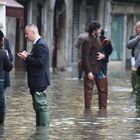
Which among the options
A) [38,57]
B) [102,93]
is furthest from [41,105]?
[102,93]

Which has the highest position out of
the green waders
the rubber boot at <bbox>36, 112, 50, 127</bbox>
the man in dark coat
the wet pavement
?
the man in dark coat

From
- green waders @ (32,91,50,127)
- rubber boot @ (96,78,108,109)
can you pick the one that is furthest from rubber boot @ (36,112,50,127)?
rubber boot @ (96,78,108,109)

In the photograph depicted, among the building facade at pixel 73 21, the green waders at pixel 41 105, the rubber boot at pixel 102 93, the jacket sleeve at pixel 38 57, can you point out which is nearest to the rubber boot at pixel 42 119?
the green waders at pixel 41 105

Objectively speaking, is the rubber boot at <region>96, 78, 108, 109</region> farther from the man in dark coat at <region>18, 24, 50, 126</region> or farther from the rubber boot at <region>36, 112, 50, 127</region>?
the man in dark coat at <region>18, 24, 50, 126</region>

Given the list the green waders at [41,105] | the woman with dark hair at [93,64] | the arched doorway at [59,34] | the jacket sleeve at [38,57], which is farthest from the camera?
the arched doorway at [59,34]

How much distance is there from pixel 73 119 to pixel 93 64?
2.34 meters

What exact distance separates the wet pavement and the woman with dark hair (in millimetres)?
→ 317

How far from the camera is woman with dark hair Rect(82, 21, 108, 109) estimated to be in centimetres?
1725

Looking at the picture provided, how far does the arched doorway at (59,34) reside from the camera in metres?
40.9

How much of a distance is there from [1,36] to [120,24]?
32202 mm

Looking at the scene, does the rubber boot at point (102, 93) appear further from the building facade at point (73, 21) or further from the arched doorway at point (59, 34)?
the arched doorway at point (59, 34)

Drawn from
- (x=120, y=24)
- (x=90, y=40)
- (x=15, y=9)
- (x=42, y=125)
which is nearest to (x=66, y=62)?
(x=120, y=24)

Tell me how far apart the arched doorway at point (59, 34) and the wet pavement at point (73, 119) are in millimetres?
18565

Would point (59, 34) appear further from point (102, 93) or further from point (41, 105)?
point (41, 105)
